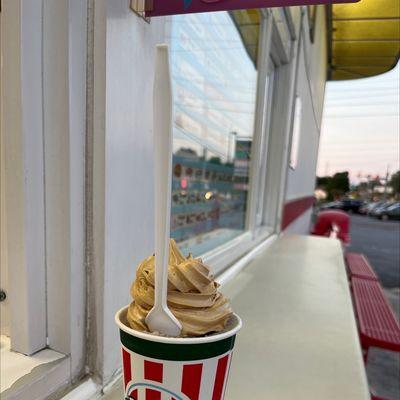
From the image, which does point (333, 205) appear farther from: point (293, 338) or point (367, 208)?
point (293, 338)

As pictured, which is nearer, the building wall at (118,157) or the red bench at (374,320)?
the building wall at (118,157)

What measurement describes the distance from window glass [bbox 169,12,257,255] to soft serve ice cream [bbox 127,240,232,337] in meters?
0.79

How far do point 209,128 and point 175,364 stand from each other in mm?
1385

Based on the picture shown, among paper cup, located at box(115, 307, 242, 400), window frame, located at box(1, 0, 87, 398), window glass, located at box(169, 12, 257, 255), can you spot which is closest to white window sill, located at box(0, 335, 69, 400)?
window frame, located at box(1, 0, 87, 398)

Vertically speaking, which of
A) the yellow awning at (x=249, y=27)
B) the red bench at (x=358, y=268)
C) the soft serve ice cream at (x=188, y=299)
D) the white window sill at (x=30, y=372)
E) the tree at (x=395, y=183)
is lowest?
the red bench at (x=358, y=268)

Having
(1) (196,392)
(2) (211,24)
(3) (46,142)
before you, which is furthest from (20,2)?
(2) (211,24)

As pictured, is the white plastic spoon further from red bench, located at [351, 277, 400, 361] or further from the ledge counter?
red bench, located at [351, 277, 400, 361]

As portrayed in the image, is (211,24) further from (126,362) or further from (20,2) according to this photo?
(126,362)

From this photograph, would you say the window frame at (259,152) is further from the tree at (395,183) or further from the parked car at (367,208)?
the parked car at (367,208)

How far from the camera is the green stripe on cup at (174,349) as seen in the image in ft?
1.31

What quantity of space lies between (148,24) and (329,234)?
495 cm

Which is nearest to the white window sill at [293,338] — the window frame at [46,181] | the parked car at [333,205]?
the window frame at [46,181]

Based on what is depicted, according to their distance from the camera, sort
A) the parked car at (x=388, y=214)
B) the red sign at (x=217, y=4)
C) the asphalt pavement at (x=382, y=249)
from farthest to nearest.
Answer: the parked car at (x=388, y=214)
the asphalt pavement at (x=382, y=249)
the red sign at (x=217, y=4)

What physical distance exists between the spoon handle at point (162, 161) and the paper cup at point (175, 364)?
5 centimetres
